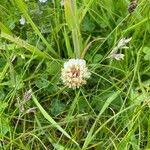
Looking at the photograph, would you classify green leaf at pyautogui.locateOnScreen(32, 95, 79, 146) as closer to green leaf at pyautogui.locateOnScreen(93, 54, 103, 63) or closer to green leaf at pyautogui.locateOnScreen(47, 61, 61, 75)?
green leaf at pyautogui.locateOnScreen(47, 61, 61, 75)

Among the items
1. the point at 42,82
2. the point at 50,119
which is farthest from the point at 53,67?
the point at 50,119

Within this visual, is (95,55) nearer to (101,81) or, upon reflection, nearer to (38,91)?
(101,81)

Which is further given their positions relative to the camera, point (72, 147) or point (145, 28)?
point (145, 28)

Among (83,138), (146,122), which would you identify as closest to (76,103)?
(83,138)

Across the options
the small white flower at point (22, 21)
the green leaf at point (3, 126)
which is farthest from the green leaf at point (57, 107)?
the small white flower at point (22, 21)

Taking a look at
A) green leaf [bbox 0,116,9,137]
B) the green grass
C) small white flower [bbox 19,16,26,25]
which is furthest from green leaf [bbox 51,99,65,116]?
small white flower [bbox 19,16,26,25]

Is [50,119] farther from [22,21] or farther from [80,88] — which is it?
[22,21]

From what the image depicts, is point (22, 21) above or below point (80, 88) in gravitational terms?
above
